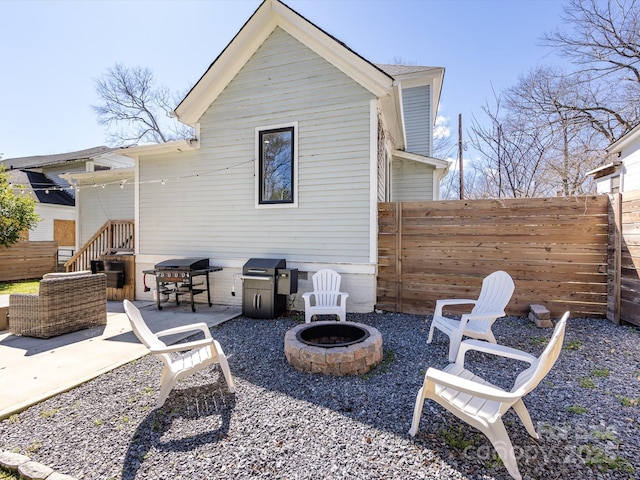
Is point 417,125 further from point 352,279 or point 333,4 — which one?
point 352,279

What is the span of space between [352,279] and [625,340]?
4145mm

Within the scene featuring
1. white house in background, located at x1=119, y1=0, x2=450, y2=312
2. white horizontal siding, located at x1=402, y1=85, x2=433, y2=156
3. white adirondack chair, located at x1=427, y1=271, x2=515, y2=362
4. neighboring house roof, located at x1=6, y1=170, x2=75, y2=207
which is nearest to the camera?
white adirondack chair, located at x1=427, y1=271, x2=515, y2=362

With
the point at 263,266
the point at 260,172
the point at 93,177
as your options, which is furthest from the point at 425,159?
the point at 93,177

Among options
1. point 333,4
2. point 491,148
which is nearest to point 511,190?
point 491,148

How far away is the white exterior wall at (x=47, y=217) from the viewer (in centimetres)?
1446

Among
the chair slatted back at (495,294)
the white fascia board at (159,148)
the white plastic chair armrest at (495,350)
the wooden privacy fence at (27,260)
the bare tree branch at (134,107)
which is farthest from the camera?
the bare tree branch at (134,107)

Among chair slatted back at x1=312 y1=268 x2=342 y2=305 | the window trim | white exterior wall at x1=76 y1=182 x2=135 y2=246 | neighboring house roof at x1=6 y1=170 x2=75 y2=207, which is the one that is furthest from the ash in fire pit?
neighboring house roof at x1=6 y1=170 x2=75 y2=207

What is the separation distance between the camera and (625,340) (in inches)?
Result: 172

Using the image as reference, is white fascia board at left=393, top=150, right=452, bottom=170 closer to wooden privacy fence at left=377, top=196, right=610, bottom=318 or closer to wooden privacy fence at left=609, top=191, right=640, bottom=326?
wooden privacy fence at left=377, top=196, right=610, bottom=318

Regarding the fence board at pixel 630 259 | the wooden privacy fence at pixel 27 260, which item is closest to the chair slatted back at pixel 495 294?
the fence board at pixel 630 259

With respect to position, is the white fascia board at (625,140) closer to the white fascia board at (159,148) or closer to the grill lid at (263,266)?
the grill lid at (263,266)

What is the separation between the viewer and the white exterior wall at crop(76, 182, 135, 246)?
1172 centimetres

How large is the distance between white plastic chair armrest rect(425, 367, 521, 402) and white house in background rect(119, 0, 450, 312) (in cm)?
372

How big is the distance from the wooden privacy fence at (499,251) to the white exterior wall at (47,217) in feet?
54.1
